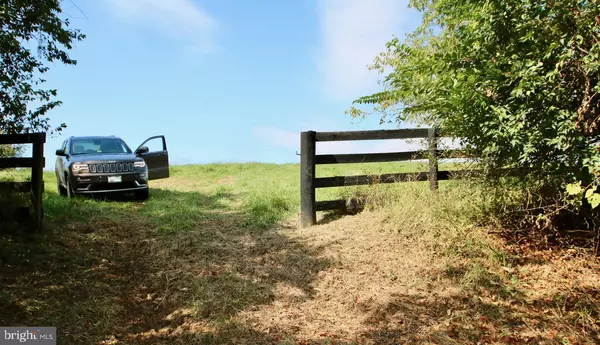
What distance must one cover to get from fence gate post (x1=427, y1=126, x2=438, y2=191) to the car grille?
7.83 meters

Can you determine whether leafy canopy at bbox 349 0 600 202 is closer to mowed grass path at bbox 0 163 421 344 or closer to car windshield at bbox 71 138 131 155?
mowed grass path at bbox 0 163 421 344

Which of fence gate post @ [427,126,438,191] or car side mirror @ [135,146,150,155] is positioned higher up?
car side mirror @ [135,146,150,155]

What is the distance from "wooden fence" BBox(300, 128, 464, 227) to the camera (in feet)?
23.4

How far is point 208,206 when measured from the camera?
9.66 metres

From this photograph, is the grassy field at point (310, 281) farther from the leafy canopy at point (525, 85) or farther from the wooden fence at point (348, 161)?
the leafy canopy at point (525, 85)

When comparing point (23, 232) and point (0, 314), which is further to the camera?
point (23, 232)

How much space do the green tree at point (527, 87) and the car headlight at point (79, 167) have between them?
827 centimetres

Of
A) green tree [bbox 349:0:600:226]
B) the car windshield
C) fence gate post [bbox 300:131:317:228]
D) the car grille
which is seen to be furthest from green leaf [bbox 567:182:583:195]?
the car windshield

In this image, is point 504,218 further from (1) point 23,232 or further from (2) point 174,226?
(1) point 23,232

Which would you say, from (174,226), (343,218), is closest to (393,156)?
(343,218)

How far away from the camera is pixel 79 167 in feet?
31.6

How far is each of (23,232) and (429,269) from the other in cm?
668

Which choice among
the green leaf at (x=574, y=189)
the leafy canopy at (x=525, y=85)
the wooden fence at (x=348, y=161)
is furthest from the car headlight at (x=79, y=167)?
the green leaf at (x=574, y=189)

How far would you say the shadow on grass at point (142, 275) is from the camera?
430 centimetres
